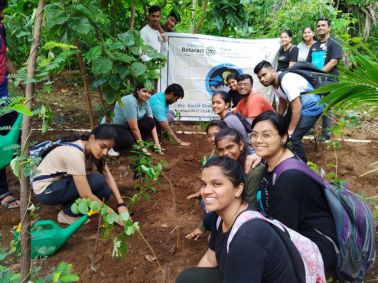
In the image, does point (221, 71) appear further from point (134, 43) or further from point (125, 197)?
point (125, 197)

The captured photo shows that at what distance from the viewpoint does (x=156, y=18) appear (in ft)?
17.1

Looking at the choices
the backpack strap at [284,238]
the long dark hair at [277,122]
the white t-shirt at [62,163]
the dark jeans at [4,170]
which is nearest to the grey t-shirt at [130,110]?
the dark jeans at [4,170]

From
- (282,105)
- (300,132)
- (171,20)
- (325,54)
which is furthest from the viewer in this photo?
(171,20)

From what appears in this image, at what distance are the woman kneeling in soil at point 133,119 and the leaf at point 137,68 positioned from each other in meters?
0.82

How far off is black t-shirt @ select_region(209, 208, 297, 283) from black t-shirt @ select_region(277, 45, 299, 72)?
4.58 metres

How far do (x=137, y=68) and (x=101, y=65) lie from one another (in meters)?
0.31

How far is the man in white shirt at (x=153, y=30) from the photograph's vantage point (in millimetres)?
5157

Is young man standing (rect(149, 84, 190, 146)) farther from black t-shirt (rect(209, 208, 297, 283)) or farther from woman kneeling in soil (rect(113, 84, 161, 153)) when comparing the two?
black t-shirt (rect(209, 208, 297, 283))

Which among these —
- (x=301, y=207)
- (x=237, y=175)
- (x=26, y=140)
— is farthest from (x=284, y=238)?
(x=26, y=140)

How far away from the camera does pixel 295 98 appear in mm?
3643

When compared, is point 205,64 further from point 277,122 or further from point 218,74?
point 277,122

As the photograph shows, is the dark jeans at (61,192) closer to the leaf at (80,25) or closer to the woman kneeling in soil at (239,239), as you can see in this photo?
the leaf at (80,25)

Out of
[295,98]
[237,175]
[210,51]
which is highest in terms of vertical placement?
[210,51]

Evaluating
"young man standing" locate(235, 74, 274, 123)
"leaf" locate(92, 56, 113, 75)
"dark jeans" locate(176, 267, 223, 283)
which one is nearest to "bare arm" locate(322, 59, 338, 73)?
"young man standing" locate(235, 74, 274, 123)
